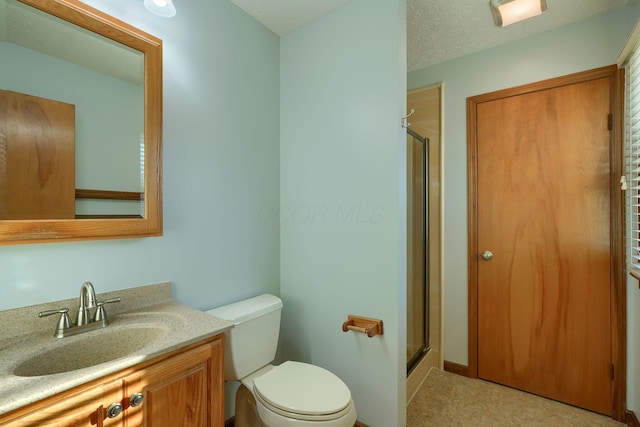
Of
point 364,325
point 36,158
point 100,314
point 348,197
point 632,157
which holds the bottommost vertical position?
point 364,325

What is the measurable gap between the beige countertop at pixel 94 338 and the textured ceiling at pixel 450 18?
178 cm

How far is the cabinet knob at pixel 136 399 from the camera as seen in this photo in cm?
87

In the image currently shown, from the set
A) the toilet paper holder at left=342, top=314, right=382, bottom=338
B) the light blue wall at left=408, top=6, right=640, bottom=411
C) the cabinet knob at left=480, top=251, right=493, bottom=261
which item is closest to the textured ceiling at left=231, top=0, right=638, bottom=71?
the light blue wall at left=408, top=6, right=640, bottom=411

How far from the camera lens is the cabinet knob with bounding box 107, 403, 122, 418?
83 cm

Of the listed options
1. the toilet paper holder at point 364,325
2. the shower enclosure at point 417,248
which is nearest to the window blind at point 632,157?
the shower enclosure at point 417,248

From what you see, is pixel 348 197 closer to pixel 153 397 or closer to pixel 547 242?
pixel 153 397

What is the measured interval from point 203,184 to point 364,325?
47.4 inches

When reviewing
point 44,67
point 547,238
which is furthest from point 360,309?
point 44,67

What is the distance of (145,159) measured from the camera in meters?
1.29

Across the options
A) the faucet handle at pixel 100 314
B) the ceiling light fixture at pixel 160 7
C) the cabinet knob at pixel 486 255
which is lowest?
the faucet handle at pixel 100 314

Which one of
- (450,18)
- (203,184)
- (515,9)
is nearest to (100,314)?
(203,184)

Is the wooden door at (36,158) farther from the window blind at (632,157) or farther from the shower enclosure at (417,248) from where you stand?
the window blind at (632,157)

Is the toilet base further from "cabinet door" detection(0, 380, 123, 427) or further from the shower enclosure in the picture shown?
the shower enclosure

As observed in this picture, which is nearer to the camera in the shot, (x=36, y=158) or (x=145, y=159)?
(x=36, y=158)
